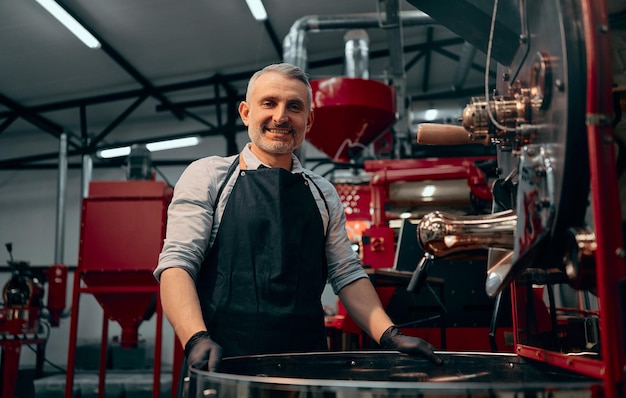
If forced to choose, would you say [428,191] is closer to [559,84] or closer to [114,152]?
[559,84]

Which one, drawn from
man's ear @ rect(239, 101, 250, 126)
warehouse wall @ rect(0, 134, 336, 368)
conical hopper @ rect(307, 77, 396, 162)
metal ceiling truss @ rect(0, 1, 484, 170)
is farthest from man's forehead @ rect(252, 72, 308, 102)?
warehouse wall @ rect(0, 134, 336, 368)

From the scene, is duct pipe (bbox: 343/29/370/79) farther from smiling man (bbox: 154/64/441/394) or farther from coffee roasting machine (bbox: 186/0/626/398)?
coffee roasting machine (bbox: 186/0/626/398)

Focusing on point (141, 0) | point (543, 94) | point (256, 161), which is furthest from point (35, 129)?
point (543, 94)

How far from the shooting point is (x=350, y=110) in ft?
15.1

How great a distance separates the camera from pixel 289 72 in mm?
1458

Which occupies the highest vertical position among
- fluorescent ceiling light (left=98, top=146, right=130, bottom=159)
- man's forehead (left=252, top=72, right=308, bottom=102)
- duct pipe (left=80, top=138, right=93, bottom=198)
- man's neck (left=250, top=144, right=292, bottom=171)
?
fluorescent ceiling light (left=98, top=146, right=130, bottom=159)

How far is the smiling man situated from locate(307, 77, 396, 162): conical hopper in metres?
3.13

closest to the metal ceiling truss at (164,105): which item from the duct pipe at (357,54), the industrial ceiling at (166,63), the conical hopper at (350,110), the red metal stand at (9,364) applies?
the industrial ceiling at (166,63)

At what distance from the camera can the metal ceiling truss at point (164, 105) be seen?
8.27 meters

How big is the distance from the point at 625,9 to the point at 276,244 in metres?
0.86

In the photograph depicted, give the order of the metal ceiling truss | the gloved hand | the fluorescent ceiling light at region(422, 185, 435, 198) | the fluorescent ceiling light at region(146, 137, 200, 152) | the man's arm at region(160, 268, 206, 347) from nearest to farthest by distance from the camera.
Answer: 1. the gloved hand
2. the man's arm at region(160, 268, 206, 347)
3. the fluorescent ceiling light at region(422, 185, 435, 198)
4. the metal ceiling truss
5. the fluorescent ceiling light at region(146, 137, 200, 152)

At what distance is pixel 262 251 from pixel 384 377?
22.9 inches

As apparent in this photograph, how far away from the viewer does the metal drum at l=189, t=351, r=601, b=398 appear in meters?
0.57

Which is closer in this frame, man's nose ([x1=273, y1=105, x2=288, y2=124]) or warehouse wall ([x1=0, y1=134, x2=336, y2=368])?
man's nose ([x1=273, y1=105, x2=288, y2=124])
